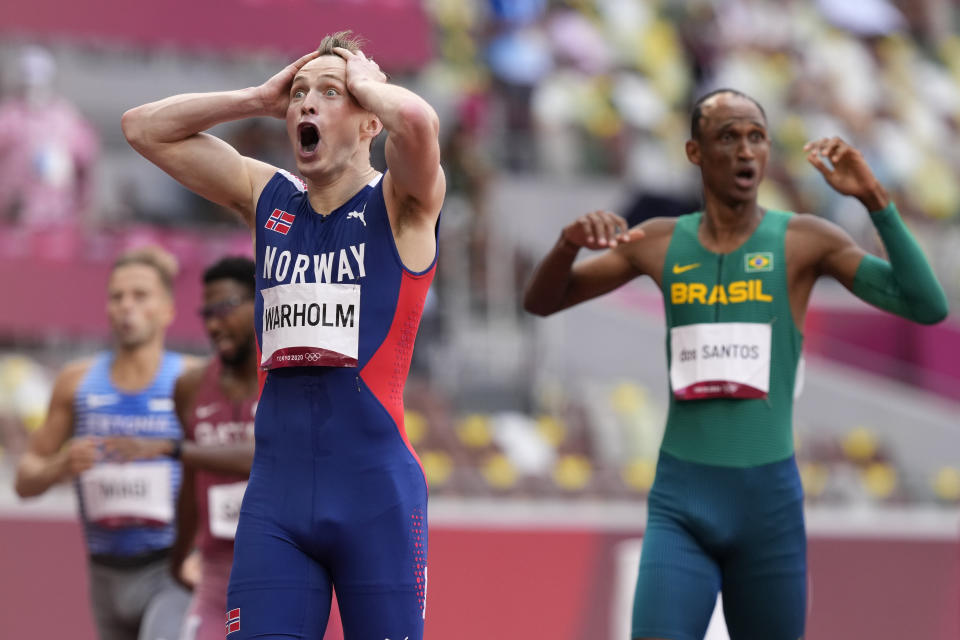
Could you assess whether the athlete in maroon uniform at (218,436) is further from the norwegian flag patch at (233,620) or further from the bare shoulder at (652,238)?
the bare shoulder at (652,238)

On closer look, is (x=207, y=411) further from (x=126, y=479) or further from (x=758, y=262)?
(x=758, y=262)

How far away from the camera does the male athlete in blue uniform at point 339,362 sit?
153 inches

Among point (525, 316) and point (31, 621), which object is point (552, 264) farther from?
point (525, 316)

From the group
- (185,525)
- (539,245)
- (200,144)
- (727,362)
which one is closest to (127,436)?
(185,525)

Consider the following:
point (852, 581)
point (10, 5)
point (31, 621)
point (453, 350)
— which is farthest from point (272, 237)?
point (10, 5)

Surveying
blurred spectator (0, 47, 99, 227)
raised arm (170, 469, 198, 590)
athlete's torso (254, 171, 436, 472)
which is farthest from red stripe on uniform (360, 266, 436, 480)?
blurred spectator (0, 47, 99, 227)

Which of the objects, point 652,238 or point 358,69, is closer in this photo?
point 358,69

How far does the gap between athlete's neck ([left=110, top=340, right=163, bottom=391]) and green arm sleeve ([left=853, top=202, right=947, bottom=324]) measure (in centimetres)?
321

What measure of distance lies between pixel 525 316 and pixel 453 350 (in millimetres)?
762

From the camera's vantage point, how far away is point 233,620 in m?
3.89

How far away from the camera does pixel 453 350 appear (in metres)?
12.4

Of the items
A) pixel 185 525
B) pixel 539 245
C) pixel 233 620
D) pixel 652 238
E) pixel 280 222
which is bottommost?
pixel 233 620

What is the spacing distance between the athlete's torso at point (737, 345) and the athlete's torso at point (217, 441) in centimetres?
152

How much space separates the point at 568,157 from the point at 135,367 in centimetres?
1048
